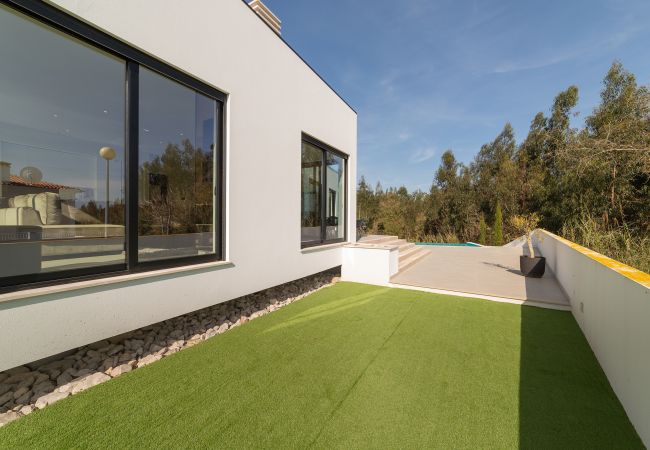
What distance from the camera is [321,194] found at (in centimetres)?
591

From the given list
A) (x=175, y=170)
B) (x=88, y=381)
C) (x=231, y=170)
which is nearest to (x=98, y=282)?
(x=88, y=381)

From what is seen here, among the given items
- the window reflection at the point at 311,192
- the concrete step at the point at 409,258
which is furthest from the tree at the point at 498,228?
the window reflection at the point at 311,192

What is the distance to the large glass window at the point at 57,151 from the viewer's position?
8.21ft

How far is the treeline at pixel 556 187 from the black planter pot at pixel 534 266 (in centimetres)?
111

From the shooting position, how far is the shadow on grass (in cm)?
174

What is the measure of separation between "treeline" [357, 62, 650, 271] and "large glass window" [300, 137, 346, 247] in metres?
4.91

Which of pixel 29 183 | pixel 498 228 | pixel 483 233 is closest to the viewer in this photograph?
pixel 29 183

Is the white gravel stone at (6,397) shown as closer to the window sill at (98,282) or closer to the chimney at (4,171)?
the window sill at (98,282)

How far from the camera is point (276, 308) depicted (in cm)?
435

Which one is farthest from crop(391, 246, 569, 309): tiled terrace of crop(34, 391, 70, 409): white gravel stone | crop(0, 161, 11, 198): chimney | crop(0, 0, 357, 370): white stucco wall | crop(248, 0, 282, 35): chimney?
crop(0, 161, 11, 198): chimney

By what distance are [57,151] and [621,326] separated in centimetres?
716

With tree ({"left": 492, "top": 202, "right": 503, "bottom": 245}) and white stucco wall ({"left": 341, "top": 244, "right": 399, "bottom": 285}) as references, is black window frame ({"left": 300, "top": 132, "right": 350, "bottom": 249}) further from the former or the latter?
tree ({"left": 492, "top": 202, "right": 503, "bottom": 245})

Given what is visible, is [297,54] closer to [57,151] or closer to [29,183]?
[57,151]

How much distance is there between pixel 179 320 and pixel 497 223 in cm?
1551
